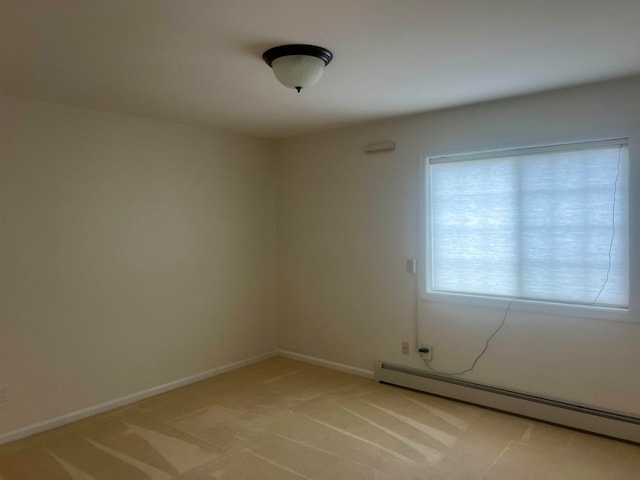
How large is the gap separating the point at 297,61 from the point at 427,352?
8.85 feet

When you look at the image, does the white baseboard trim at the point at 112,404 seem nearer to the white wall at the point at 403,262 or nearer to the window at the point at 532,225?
the white wall at the point at 403,262

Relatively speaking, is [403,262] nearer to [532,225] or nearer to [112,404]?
[532,225]

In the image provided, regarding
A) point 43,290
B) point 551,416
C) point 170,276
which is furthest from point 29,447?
point 551,416

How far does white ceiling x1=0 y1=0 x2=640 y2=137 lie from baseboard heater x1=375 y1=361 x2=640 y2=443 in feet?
7.42

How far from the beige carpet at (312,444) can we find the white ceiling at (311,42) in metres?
2.39

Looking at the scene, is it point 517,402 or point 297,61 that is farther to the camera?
point 517,402

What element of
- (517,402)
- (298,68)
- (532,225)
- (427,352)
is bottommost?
(517,402)

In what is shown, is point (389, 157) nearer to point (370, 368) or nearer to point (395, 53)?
point (395, 53)

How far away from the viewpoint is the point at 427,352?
399 centimetres

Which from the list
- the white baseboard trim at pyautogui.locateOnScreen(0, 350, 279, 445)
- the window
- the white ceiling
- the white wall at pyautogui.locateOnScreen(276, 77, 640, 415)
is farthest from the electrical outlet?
the white ceiling

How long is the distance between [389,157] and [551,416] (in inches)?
96.3

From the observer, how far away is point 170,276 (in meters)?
4.16

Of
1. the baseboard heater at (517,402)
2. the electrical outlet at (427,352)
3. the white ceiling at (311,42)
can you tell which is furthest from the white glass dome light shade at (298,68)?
the baseboard heater at (517,402)

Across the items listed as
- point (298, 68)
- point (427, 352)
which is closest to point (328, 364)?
point (427, 352)
